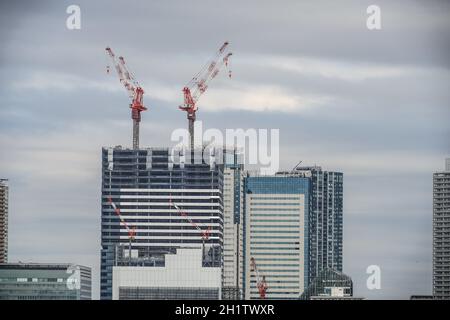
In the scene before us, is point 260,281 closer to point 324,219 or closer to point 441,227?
point 324,219

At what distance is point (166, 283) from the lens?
77.8 metres

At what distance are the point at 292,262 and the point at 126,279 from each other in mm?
13762

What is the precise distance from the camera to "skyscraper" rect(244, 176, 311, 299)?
3147 inches

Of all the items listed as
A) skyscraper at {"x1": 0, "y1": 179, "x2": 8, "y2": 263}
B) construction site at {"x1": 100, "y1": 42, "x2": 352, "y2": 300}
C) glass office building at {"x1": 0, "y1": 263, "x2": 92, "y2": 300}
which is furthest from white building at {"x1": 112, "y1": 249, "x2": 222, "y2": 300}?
skyscraper at {"x1": 0, "y1": 179, "x2": 8, "y2": 263}

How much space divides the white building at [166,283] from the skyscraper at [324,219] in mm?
6106

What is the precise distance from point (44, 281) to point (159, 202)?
106 feet

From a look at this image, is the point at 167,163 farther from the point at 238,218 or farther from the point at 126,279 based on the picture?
the point at 126,279

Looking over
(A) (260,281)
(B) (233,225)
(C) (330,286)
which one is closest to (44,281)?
(C) (330,286)

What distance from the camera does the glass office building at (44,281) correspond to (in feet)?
157

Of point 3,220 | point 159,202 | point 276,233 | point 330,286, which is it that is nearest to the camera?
point 3,220

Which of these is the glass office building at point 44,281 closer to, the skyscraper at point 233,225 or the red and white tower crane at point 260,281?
the red and white tower crane at point 260,281

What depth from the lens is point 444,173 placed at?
164 ft

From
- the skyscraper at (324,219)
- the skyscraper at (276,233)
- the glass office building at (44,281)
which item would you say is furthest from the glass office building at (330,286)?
the glass office building at (44,281)
